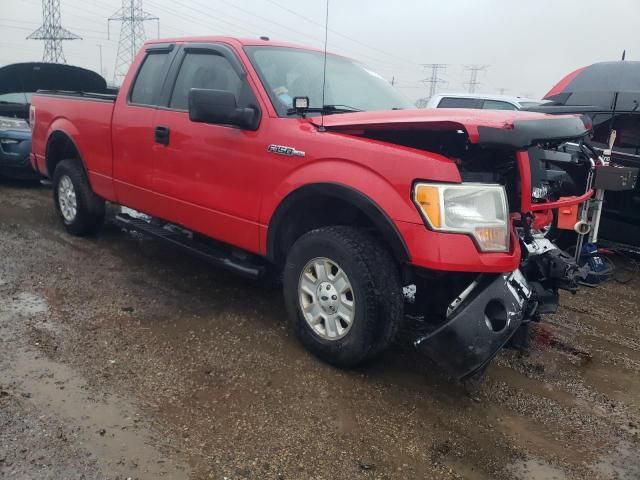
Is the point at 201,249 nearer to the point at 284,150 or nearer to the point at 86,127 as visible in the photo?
the point at 284,150

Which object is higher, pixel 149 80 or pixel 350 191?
pixel 149 80

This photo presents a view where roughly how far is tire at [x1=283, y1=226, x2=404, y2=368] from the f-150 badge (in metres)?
0.48

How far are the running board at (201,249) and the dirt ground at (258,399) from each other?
0.41m

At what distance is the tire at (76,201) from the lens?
5.44 metres

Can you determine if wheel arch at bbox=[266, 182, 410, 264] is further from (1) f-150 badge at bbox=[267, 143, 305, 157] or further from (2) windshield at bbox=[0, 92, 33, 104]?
(2) windshield at bbox=[0, 92, 33, 104]

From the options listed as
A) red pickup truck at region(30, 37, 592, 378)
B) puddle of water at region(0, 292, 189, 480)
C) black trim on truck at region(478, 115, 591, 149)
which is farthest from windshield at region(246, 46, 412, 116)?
puddle of water at region(0, 292, 189, 480)

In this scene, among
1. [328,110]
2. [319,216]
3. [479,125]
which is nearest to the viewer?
[479,125]

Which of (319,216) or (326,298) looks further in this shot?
(319,216)

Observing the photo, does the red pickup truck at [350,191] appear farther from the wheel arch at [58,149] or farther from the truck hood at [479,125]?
the wheel arch at [58,149]

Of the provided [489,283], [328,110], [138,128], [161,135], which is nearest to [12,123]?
[138,128]

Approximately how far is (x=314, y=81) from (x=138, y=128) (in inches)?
62.2

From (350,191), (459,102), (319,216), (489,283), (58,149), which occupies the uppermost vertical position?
(459,102)

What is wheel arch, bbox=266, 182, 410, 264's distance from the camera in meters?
2.92

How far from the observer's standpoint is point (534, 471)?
2.54 metres
